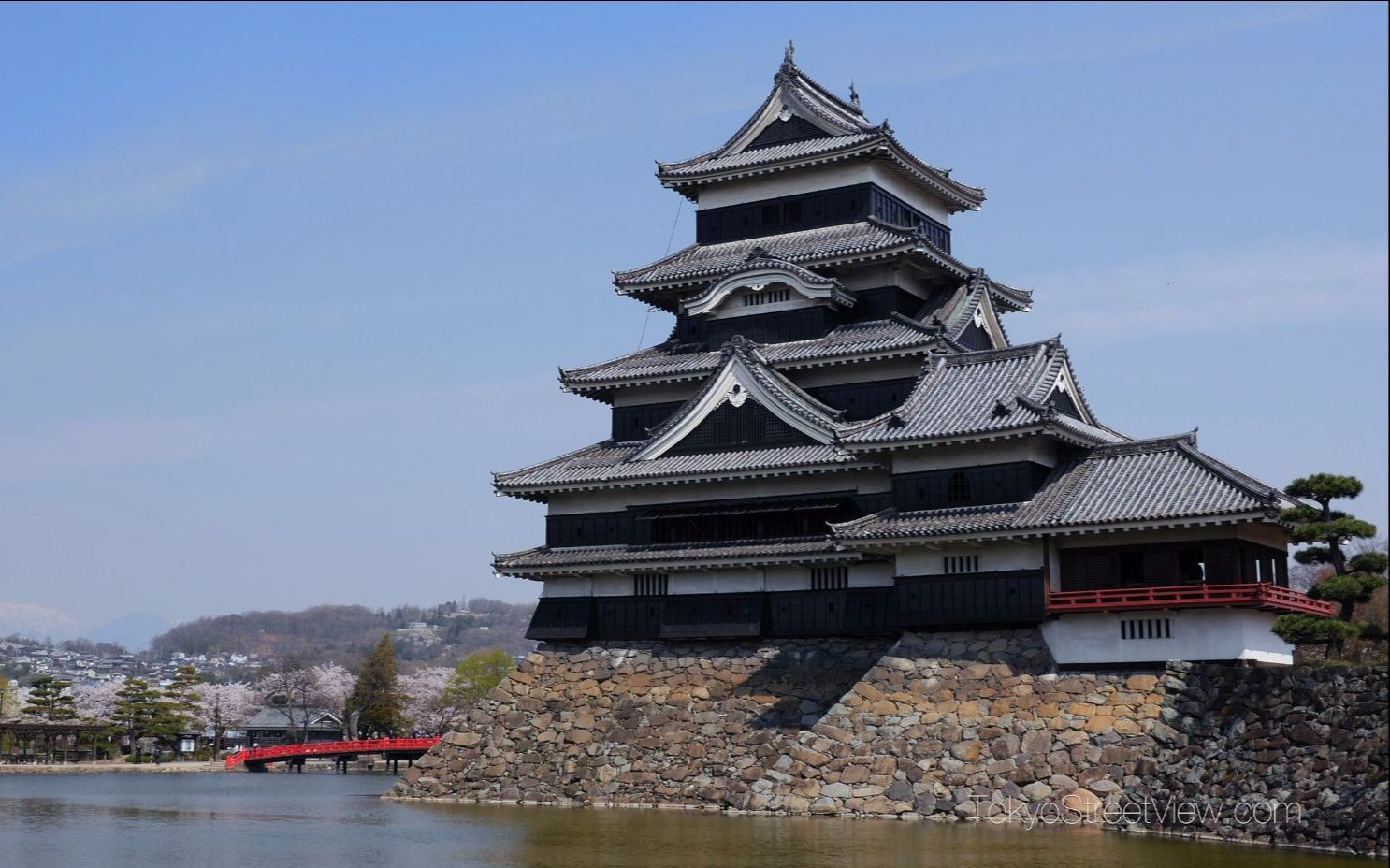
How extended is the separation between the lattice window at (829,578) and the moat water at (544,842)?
6.94 meters

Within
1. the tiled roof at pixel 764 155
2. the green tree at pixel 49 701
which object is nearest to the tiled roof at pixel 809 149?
the tiled roof at pixel 764 155

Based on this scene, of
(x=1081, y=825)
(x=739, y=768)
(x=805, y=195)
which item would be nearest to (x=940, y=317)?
(x=805, y=195)

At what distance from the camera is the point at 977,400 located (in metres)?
34.8

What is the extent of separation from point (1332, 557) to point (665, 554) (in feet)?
51.4

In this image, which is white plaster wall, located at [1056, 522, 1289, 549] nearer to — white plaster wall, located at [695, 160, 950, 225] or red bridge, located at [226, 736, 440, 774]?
white plaster wall, located at [695, 160, 950, 225]

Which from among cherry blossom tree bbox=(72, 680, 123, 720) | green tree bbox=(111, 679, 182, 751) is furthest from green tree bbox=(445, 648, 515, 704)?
cherry blossom tree bbox=(72, 680, 123, 720)

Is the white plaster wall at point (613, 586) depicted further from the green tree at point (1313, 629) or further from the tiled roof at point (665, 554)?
the green tree at point (1313, 629)

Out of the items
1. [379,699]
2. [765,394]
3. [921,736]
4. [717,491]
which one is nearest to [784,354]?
[765,394]

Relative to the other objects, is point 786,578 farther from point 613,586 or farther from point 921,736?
point 921,736

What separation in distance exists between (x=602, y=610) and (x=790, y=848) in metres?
14.8

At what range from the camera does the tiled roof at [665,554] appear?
3666cm

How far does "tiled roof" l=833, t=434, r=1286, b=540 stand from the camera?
99.7 feet

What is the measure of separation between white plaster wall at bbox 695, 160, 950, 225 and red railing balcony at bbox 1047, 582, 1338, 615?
48.7 ft

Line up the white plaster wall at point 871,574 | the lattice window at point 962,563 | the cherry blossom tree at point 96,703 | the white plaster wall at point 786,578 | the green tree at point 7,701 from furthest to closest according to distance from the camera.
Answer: the cherry blossom tree at point 96,703, the green tree at point 7,701, the white plaster wall at point 786,578, the white plaster wall at point 871,574, the lattice window at point 962,563
